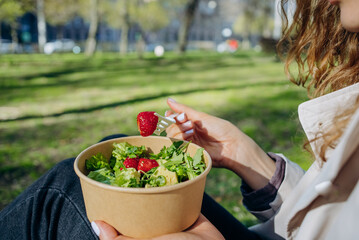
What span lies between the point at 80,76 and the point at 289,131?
24.1ft

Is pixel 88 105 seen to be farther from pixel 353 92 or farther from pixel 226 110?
pixel 353 92

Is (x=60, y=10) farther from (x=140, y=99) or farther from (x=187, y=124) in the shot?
(x=187, y=124)

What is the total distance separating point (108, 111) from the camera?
582 centimetres

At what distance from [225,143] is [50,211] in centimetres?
93

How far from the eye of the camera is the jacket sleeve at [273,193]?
1.58m

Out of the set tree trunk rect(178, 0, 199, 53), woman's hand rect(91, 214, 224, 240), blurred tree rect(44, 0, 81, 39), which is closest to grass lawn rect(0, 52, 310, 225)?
woman's hand rect(91, 214, 224, 240)

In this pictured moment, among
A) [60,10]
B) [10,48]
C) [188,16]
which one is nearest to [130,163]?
[188,16]

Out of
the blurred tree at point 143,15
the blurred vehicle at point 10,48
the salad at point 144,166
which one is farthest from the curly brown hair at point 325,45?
the blurred tree at point 143,15

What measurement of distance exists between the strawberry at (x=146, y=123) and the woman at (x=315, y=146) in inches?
11.5

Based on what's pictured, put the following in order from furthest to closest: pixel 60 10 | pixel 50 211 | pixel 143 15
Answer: pixel 143 15
pixel 60 10
pixel 50 211

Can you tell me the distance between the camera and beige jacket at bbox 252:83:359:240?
81cm

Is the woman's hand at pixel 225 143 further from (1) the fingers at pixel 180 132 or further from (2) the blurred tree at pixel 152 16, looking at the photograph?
(2) the blurred tree at pixel 152 16

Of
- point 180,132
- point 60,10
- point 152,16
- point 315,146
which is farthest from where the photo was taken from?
point 152,16

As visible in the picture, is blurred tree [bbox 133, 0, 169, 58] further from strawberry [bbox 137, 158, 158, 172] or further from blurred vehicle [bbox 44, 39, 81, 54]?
strawberry [bbox 137, 158, 158, 172]
